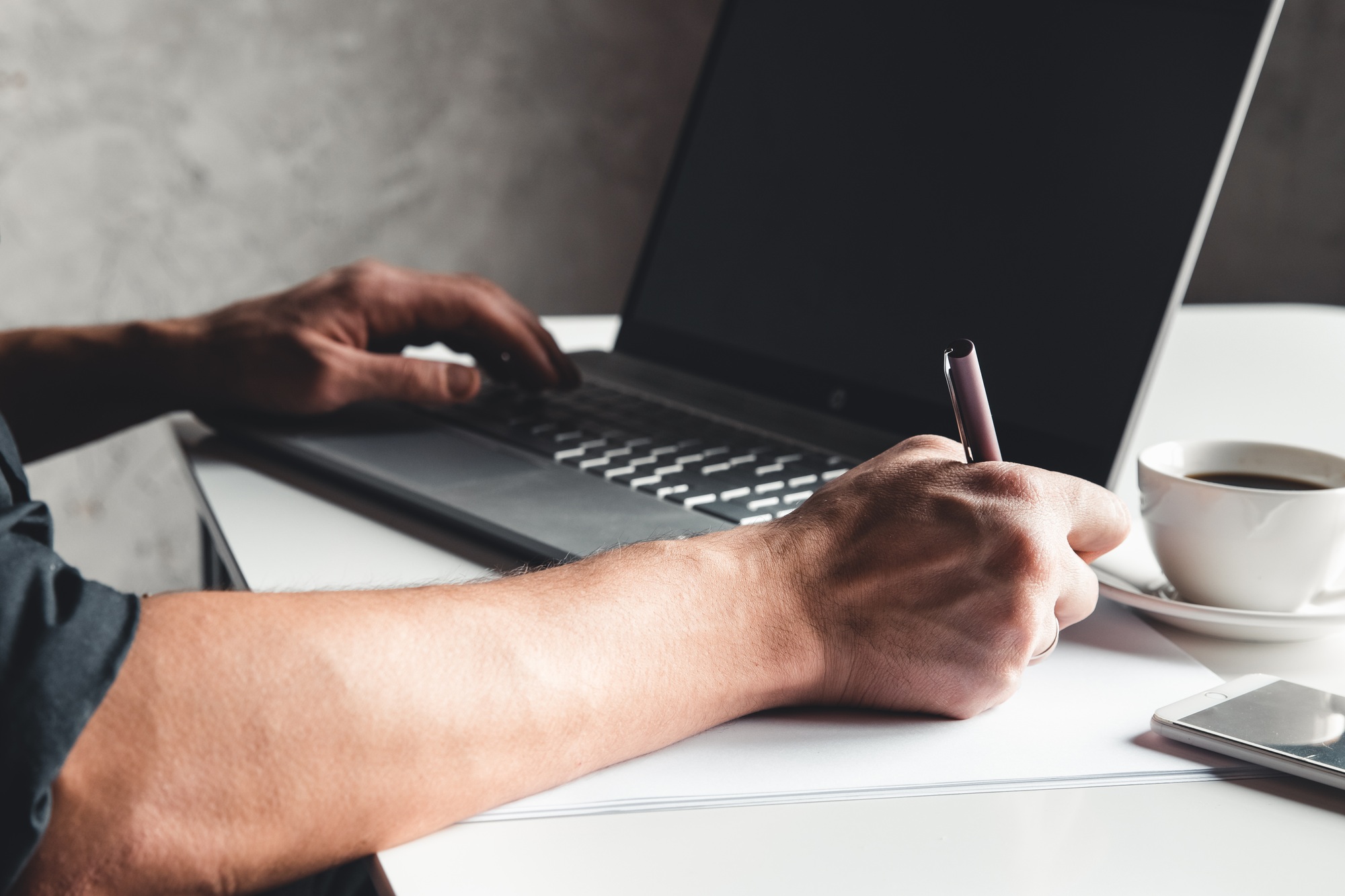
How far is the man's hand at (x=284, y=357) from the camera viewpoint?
0.90m

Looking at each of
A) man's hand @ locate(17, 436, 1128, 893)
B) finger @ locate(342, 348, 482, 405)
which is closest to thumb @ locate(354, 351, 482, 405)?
finger @ locate(342, 348, 482, 405)

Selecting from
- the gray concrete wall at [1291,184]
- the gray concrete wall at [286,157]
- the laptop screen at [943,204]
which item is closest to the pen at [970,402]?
the laptop screen at [943,204]

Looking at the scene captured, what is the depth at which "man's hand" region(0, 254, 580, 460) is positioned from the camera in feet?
2.96

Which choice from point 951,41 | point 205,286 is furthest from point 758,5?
point 205,286

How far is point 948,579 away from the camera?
519 mm

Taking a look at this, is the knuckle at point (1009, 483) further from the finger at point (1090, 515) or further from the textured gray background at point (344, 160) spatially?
the textured gray background at point (344, 160)

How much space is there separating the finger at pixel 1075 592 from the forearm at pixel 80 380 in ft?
2.30

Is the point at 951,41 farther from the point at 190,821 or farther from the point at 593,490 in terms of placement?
the point at 190,821

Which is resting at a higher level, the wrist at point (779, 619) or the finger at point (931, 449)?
the finger at point (931, 449)

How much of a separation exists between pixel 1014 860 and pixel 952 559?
14cm

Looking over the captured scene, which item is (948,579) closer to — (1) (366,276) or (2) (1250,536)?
(2) (1250,536)

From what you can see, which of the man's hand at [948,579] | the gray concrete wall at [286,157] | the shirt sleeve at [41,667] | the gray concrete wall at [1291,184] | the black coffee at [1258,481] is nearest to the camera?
the shirt sleeve at [41,667]

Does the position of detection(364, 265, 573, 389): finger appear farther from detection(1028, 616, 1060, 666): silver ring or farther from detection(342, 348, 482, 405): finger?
detection(1028, 616, 1060, 666): silver ring

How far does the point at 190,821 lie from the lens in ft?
1.31
